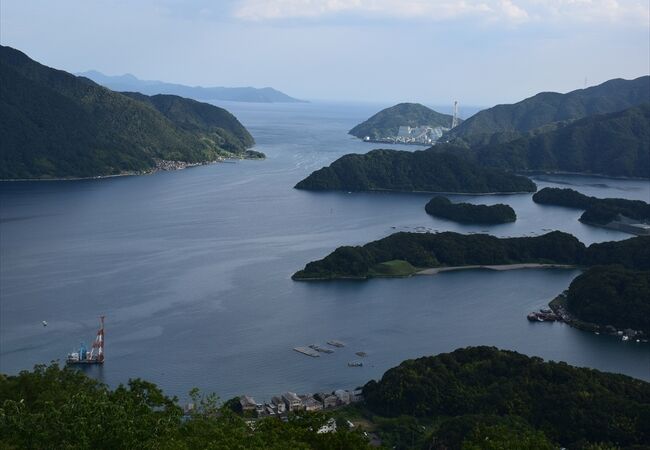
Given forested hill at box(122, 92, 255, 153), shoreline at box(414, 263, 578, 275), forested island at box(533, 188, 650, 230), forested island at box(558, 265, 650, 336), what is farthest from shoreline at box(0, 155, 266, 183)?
forested island at box(558, 265, 650, 336)

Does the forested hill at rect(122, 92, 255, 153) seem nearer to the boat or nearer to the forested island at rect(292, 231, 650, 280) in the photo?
the forested island at rect(292, 231, 650, 280)

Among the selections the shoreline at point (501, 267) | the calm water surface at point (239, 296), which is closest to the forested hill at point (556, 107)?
the calm water surface at point (239, 296)

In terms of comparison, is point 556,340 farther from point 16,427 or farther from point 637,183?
point 637,183

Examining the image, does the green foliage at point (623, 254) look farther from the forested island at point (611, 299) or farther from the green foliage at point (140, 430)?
the green foliage at point (140, 430)

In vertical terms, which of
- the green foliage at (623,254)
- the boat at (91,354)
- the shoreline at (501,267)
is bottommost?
the boat at (91,354)

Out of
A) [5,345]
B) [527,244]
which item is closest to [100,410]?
[5,345]
